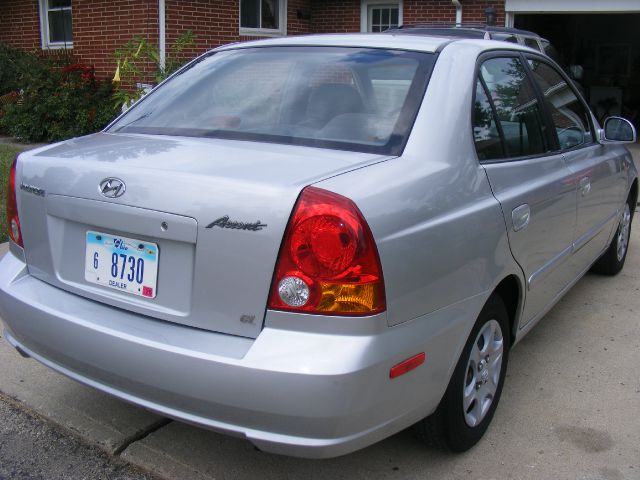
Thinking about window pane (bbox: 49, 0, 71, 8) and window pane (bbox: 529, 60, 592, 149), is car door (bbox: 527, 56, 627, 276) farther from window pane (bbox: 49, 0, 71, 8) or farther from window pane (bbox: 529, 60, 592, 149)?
window pane (bbox: 49, 0, 71, 8)

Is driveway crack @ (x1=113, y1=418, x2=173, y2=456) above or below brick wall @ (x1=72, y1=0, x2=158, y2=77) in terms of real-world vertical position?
below

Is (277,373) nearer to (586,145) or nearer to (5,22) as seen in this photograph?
(586,145)

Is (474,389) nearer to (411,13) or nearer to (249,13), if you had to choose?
(249,13)

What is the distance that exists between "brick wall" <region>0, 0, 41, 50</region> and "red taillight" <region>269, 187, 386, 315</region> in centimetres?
1263

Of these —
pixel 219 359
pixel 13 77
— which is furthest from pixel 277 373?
pixel 13 77

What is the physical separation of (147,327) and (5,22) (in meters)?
13.4

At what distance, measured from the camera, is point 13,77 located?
12859mm

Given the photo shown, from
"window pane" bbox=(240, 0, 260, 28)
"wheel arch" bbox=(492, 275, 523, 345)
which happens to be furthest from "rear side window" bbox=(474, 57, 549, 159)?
"window pane" bbox=(240, 0, 260, 28)

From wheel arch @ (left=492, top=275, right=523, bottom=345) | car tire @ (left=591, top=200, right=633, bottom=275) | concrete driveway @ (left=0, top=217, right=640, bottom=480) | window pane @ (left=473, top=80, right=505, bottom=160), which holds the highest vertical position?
window pane @ (left=473, top=80, right=505, bottom=160)

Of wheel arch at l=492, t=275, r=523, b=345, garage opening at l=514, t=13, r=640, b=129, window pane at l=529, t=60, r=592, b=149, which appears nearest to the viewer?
wheel arch at l=492, t=275, r=523, b=345

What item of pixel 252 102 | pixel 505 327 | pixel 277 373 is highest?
pixel 252 102

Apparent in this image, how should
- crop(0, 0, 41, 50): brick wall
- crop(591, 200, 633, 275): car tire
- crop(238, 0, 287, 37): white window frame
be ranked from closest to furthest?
1. crop(591, 200, 633, 275): car tire
2. crop(238, 0, 287, 37): white window frame
3. crop(0, 0, 41, 50): brick wall

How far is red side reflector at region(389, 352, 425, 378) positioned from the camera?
2.15 m

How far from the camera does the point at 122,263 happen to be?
237cm
